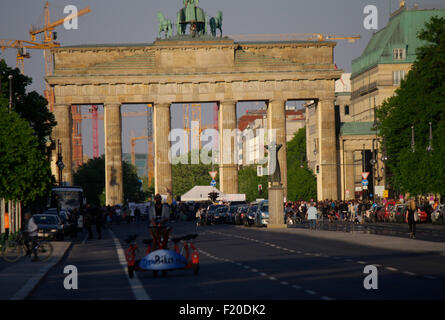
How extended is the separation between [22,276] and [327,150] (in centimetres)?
9655

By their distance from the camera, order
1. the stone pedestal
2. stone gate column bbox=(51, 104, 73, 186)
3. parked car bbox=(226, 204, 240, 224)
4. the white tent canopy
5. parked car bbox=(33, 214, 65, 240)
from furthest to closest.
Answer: stone gate column bbox=(51, 104, 73, 186) < the white tent canopy < parked car bbox=(226, 204, 240, 224) < the stone pedestal < parked car bbox=(33, 214, 65, 240)

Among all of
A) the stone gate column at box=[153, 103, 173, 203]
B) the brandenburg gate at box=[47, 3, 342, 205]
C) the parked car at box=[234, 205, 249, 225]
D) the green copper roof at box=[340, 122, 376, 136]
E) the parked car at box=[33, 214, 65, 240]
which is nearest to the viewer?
the parked car at box=[33, 214, 65, 240]

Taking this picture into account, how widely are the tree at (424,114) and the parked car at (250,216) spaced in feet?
41.8

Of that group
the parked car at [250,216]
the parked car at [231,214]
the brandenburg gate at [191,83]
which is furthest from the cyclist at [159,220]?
the brandenburg gate at [191,83]

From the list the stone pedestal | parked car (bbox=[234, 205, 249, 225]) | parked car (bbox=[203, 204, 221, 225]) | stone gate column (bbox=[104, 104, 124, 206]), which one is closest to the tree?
the stone pedestal

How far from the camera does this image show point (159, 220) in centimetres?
2853

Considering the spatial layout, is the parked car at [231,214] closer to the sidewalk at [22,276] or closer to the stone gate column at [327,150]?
the stone gate column at [327,150]

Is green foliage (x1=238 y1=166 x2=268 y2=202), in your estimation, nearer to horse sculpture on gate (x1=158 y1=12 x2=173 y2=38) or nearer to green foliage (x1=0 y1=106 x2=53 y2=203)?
horse sculpture on gate (x1=158 y1=12 x2=173 y2=38)

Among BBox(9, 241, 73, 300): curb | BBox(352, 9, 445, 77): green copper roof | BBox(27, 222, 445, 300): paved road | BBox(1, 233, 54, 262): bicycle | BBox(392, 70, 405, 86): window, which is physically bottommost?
BBox(27, 222, 445, 300): paved road

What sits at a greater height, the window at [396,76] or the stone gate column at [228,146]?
the window at [396,76]

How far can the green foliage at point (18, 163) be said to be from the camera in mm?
50188

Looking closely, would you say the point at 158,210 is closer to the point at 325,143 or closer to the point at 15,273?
the point at 15,273

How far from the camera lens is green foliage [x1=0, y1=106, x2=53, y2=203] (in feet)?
165

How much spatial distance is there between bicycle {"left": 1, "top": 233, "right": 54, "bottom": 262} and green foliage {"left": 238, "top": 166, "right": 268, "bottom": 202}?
12767 centimetres
